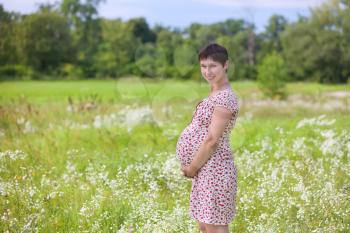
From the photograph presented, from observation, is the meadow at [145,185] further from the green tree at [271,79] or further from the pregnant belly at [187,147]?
the green tree at [271,79]

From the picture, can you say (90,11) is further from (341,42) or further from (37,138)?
(37,138)

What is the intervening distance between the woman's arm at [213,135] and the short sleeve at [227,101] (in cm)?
3

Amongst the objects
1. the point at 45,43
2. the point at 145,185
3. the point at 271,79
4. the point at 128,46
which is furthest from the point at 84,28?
the point at 145,185

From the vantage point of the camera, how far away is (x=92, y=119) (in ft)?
36.1

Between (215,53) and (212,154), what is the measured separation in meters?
0.73

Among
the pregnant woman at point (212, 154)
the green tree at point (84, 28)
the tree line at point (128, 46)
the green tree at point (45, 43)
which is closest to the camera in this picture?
the pregnant woman at point (212, 154)

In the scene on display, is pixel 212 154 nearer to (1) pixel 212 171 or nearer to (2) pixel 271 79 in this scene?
(1) pixel 212 171

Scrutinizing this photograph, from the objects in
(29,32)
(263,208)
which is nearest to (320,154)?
(263,208)

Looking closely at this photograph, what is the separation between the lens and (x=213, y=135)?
3443 mm

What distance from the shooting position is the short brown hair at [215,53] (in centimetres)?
357

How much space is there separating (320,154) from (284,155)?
0.72 metres

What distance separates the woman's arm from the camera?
11.3ft

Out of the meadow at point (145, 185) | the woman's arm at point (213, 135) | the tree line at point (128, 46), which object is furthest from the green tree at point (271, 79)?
the woman's arm at point (213, 135)

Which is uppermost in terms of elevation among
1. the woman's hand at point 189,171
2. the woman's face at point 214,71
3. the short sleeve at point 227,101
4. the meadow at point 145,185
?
the woman's face at point 214,71
